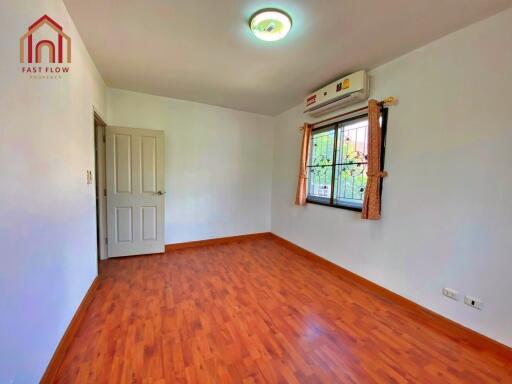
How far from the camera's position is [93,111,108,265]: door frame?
311 centimetres

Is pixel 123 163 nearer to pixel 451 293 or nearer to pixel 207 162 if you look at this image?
pixel 207 162

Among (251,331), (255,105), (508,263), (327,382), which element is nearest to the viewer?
(327,382)

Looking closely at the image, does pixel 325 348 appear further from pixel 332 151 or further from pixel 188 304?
pixel 332 151

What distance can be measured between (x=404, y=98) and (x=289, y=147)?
6.76 ft

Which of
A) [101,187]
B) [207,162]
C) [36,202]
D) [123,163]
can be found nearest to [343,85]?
[207,162]

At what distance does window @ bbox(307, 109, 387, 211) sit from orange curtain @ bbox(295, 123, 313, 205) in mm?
96

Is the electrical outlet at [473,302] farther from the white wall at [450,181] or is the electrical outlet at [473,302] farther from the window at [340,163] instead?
the window at [340,163]

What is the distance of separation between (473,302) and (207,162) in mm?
3693

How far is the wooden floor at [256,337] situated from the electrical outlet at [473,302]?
31 centimetres

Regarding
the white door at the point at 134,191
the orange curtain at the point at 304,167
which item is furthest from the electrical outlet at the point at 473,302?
the white door at the point at 134,191

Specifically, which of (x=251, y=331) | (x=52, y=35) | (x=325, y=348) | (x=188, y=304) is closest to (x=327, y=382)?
(x=325, y=348)

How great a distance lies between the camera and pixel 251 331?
5.95 feet

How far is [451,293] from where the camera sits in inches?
75.0

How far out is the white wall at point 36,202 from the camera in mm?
988
